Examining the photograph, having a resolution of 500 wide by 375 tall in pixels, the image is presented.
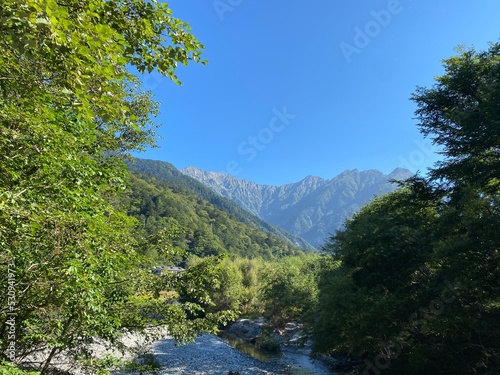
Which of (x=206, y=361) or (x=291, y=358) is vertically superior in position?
(x=206, y=361)

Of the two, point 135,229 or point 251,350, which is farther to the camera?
point 251,350

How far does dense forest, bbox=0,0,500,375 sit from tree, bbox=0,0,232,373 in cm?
3

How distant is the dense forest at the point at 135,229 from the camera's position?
3.55 metres

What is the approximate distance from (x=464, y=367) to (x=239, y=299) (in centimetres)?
4504

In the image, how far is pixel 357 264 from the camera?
Result: 71.2 ft

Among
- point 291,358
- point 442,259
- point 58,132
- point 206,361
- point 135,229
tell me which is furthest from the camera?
point 291,358

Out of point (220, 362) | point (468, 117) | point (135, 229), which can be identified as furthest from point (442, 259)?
point (220, 362)

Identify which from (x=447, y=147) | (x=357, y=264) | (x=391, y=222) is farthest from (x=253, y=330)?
(x=447, y=147)

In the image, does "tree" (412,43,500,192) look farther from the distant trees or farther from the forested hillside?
the forested hillside

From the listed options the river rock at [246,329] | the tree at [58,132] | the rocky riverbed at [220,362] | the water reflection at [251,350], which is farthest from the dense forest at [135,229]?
the river rock at [246,329]

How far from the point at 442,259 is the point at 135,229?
13.2 metres

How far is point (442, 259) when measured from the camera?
13375 millimetres

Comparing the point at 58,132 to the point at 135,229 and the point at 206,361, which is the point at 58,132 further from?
the point at 206,361

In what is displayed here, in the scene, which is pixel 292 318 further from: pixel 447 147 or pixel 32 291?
pixel 32 291
